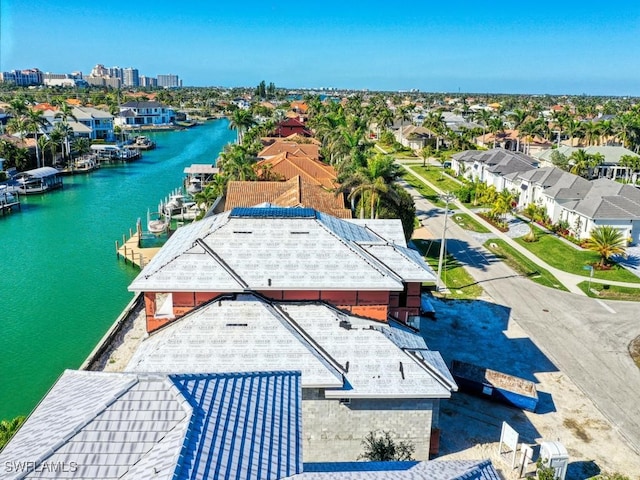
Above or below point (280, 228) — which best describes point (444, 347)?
below

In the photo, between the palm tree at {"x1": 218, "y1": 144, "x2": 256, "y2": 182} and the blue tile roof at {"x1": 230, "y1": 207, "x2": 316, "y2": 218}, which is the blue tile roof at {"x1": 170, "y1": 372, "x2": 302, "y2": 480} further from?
the palm tree at {"x1": 218, "y1": 144, "x2": 256, "y2": 182}

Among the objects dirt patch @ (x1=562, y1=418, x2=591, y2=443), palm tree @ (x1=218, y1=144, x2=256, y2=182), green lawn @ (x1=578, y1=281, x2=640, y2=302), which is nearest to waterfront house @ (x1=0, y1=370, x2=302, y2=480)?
dirt patch @ (x1=562, y1=418, x2=591, y2=443)

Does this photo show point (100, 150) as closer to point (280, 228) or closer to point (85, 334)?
point (85, 334)

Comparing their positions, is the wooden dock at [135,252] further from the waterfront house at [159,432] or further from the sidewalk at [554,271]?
the waterfront house at [159,432]

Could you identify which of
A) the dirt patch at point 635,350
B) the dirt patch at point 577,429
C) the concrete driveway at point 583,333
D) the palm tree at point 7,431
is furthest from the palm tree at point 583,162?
the palm tree at point 7,431

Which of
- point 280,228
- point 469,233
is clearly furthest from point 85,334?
point 469,233

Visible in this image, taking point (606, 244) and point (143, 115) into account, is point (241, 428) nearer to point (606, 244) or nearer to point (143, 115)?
point (606, 244)

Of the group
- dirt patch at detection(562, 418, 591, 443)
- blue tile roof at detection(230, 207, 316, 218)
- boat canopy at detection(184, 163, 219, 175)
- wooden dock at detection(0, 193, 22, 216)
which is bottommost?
wooden dock at detection(0, 193, 22, 216)
